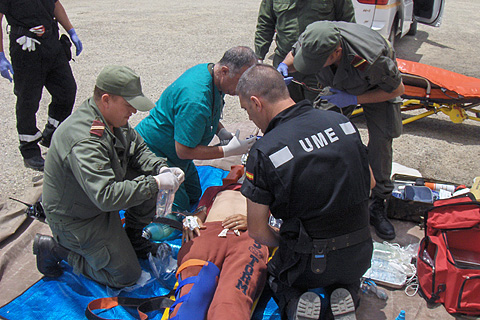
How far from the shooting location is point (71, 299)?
8.70ft

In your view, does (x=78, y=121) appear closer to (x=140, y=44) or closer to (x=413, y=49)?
(x=140, y=44)

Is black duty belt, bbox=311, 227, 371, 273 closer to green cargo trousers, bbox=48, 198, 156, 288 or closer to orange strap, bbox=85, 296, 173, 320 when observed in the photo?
orange strap, bbox=85, 296, 173, 320

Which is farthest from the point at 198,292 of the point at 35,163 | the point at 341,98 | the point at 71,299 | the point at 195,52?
the point at 195,52

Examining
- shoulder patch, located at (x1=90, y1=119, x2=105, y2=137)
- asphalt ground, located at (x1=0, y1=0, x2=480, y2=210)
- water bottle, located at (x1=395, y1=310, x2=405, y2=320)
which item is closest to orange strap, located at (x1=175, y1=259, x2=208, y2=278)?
shoulder patch, located at (x1=90, y1=119, x2=105, y2=137)

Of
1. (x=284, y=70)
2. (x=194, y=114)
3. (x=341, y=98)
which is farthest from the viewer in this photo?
(x=284, y=70)

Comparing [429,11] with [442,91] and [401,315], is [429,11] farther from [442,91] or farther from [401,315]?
[401,315]

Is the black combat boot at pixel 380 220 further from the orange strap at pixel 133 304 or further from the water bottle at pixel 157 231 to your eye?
the orange strap at pixel 133 304

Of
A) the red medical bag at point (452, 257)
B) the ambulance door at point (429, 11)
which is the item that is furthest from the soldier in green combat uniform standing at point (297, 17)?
the ambulance door at point (429, 11)

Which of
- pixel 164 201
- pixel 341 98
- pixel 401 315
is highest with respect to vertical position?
pixel 341 98

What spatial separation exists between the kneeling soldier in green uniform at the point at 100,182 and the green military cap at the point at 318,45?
116 cm

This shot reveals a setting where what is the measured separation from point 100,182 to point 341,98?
1883 millimetres

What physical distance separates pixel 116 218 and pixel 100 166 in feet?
1.87

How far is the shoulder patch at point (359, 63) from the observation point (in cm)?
289

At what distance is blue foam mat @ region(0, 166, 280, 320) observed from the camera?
254 cm
